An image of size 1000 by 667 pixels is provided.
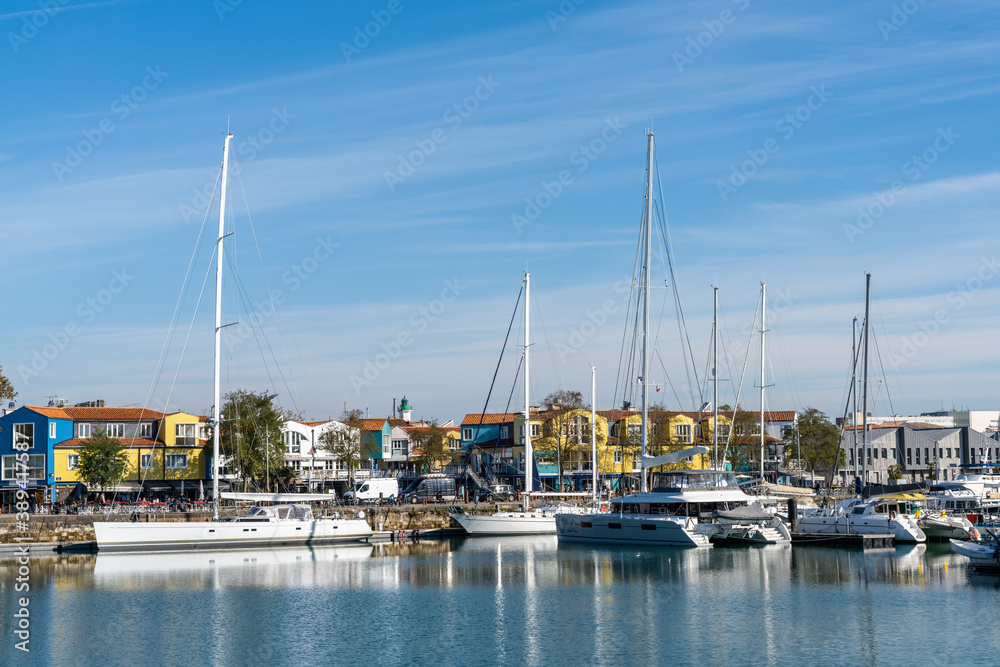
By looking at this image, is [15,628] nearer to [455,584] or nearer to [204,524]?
[455,584]

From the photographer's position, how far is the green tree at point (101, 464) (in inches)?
3201

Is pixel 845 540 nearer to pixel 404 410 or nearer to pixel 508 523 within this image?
pixel 508 523

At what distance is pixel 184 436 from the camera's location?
9150 cm

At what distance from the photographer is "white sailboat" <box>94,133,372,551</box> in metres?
56.7

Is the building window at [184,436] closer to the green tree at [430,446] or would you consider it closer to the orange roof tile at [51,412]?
the orange roof tile at [51,412]

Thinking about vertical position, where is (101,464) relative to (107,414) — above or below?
below

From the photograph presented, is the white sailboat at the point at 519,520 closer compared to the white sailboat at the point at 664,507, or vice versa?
the white sailboat at the point at 664,507

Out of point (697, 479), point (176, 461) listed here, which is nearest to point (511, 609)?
point (697, 479)

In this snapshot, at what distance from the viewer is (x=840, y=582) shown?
148 ft

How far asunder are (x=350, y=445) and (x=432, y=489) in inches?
587

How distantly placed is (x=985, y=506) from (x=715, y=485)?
20.8 meters

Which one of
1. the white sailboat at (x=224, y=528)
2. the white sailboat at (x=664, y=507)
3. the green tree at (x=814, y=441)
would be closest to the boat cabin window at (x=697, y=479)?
the white sailboat at (x=664, y=507)

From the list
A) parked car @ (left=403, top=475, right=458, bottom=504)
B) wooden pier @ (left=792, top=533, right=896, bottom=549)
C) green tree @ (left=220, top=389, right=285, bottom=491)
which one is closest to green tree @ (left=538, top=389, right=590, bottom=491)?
parked car @ (left=403, top=475, right=458, bottom=504)

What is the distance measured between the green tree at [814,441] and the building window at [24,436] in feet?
230
